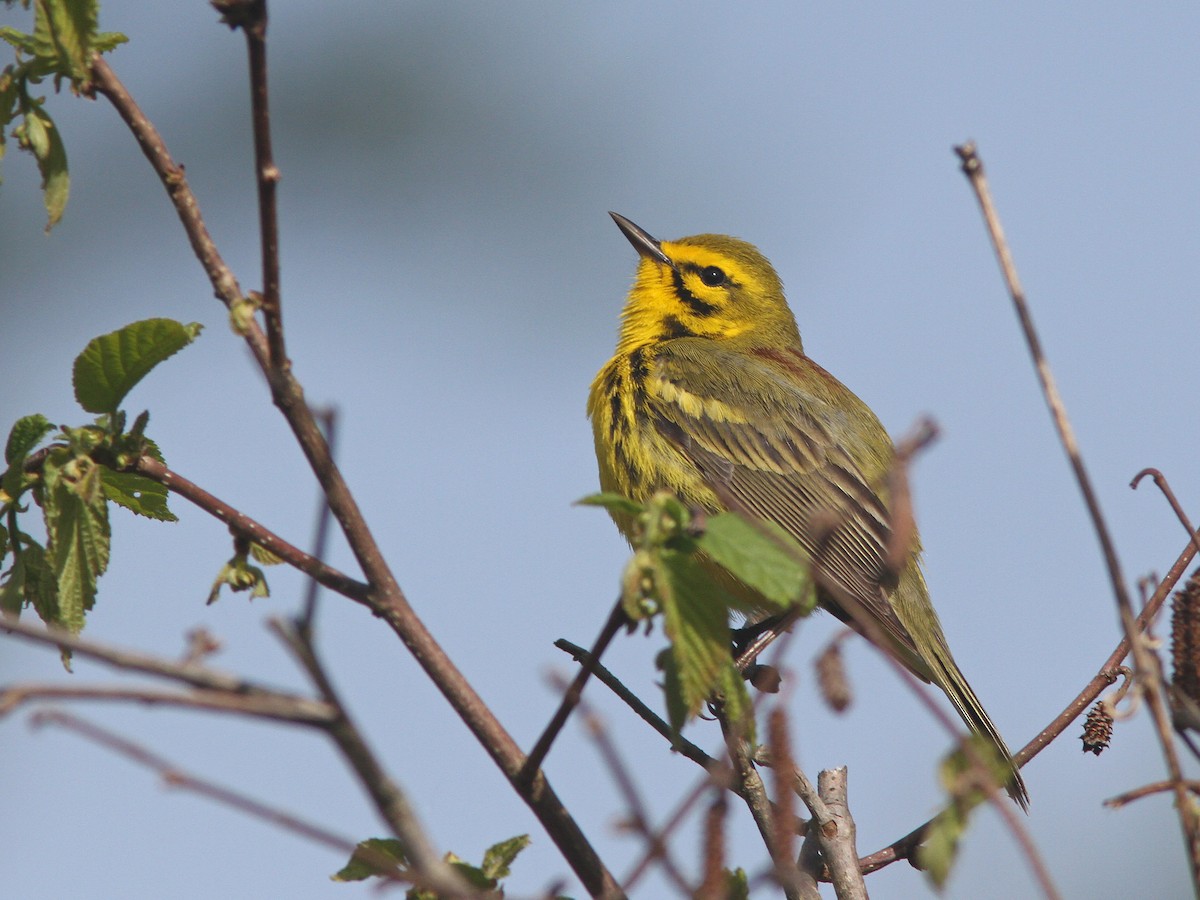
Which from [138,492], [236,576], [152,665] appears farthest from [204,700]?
[138,492]

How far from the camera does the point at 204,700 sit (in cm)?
123

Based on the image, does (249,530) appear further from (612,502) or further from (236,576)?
(612,502)

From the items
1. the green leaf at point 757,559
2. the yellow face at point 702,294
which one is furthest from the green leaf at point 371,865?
the yellow face at point 702,294

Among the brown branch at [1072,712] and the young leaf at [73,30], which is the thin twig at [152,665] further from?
the brown branch at [1072,712]

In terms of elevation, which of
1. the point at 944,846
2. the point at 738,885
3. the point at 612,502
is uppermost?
the point at 612,502

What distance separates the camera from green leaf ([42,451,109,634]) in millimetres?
2258

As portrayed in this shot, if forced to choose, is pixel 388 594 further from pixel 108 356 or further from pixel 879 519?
pixel 879 519

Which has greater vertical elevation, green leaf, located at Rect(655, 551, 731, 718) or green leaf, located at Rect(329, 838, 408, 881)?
green leaf, located at Rect(655, 551, 731, 718)

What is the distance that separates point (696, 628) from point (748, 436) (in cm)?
454

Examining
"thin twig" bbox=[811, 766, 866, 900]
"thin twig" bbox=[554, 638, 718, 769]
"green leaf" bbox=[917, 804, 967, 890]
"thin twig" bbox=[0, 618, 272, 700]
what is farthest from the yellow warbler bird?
"thin twig" bbox=[0, 618, 272, 700]

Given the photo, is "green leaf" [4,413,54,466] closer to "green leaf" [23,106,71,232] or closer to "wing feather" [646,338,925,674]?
"green leaf" [23,106,71,232]

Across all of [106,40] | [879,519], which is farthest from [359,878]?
[879,519]

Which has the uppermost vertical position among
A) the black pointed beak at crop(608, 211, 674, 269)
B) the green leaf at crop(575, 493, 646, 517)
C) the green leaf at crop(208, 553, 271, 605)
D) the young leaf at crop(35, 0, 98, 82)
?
the black pointed beak at crop(608, 211, 674, 269)

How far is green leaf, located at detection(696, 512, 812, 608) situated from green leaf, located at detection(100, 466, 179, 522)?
1.10 meters
